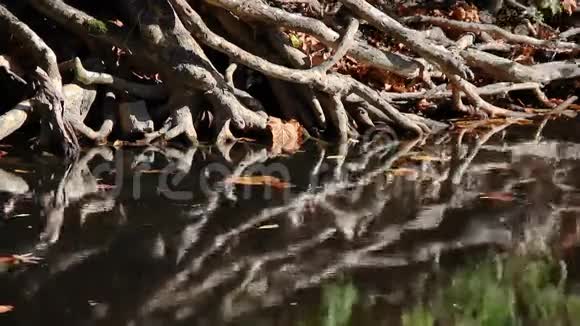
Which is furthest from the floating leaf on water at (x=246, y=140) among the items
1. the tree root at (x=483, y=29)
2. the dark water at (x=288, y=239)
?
the tree root at (x=483, y=29)

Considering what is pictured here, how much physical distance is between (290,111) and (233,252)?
14.2ft

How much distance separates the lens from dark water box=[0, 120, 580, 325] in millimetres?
4000

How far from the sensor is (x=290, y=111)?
9.03 meters

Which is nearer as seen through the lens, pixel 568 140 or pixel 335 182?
pixel 335 182

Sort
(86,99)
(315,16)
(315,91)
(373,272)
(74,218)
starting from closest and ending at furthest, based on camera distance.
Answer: (373,272)
(74,218)
(86,99)
(315,91)
(315,16)

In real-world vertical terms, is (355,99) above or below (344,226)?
above

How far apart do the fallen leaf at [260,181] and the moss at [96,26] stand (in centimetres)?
221

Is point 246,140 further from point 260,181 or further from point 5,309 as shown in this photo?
point 5,309

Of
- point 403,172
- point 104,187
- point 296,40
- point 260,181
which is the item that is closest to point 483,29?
point 296,40

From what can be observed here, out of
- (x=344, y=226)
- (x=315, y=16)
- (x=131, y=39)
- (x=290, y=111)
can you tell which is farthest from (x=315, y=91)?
(x=344, y=226)

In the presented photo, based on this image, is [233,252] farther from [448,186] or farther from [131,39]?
[131,39]

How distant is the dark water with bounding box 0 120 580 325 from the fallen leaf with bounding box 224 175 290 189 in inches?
3.1

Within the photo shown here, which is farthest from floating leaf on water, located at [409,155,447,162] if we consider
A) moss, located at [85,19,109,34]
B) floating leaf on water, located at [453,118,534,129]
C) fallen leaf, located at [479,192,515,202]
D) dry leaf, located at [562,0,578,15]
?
dry leaf, located at [562,0,578,15]

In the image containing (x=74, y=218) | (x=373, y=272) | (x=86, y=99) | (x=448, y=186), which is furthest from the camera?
(x=86, y=99)
